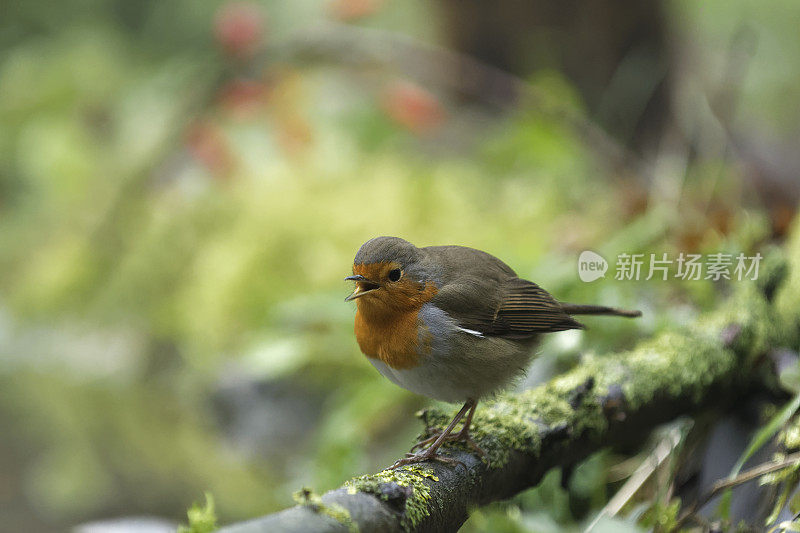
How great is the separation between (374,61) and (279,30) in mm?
3004

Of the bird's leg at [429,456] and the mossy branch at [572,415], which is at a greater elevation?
the bird's leg at [429,456]

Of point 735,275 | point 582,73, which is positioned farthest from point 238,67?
point 735,275

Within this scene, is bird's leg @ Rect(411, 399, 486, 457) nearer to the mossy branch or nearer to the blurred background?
the mossy branch

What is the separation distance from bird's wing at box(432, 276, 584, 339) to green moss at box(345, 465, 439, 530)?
1.02ft

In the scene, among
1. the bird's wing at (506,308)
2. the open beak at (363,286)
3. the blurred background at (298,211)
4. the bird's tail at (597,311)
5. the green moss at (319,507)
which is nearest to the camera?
the green moss at (319,507)

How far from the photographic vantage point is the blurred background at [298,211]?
8.46ft

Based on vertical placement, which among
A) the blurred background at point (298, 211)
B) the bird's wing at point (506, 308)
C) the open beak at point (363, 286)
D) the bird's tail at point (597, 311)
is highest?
the blurred background at point (298, 211)

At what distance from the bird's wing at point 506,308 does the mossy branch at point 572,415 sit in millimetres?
167

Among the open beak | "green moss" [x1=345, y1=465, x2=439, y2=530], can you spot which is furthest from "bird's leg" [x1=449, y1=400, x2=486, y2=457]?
the open beak

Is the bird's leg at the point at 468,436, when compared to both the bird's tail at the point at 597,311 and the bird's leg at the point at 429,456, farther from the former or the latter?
the bird's tail at the point at 597,311

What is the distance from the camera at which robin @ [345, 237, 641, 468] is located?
4.10 ft

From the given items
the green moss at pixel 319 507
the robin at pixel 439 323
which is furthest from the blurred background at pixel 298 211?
the green moss at pixel 319 507

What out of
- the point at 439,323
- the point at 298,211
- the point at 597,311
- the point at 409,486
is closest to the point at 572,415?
the point at 597,311

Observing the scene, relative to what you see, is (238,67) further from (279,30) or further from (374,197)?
(279,30)
